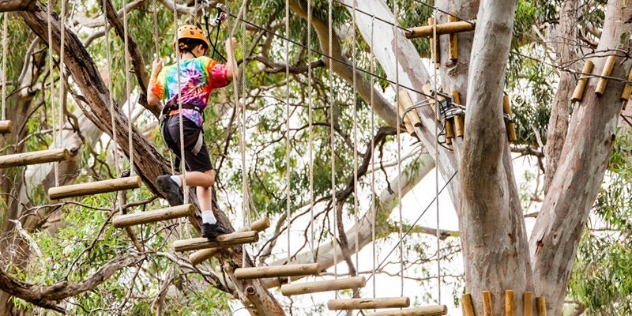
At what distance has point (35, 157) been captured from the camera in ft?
11.7

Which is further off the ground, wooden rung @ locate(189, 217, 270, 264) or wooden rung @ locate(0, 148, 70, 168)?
wooden rung @ locate(0, 148, 70, 168)

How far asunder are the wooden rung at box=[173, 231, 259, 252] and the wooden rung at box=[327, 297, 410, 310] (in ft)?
1.38

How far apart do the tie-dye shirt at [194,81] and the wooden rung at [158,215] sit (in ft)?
2.01

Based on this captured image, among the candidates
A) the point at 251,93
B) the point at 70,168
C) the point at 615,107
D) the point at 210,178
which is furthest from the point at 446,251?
the point at 210,178

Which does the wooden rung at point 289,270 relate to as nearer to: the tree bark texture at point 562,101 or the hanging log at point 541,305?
the hanging log at point 541,305

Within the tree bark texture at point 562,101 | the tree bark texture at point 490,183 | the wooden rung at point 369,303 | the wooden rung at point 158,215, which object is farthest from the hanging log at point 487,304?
the wooden rung at point 158,215

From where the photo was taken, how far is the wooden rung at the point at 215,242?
3746 mm

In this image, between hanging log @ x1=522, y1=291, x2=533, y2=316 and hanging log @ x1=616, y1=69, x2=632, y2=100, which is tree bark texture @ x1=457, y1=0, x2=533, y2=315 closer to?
hanging log @ x1=522, y1=291, x2=533, y2=316

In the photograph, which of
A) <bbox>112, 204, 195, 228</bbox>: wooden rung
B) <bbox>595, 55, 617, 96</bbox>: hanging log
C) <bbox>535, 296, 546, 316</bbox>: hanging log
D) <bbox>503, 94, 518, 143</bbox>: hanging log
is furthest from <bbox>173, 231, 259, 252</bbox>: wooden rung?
<bbox>595, 55, 617, 96</bbox>: hanging log

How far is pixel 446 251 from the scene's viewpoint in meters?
8.53

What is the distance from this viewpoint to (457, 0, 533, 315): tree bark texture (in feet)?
14.3

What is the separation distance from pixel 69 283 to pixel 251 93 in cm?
361

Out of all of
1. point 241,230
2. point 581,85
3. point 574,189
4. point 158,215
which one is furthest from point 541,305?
point 158,215

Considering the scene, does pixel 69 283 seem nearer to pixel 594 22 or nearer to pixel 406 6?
pixel 406 6
